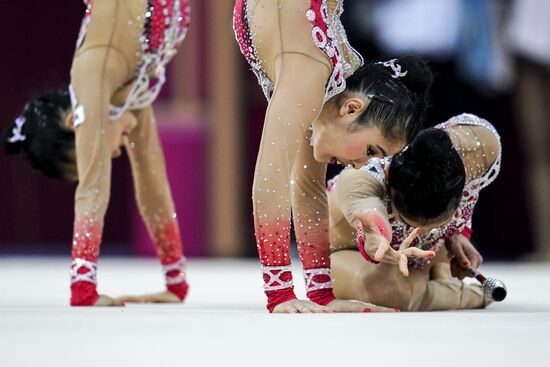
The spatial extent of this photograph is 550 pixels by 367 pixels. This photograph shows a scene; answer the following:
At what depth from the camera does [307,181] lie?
237 centimetres

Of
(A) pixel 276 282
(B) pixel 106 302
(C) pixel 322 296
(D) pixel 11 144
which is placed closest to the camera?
(A) pixel 276 282

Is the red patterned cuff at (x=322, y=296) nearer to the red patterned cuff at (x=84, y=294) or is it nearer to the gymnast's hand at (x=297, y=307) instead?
the gymnast's hand at (x=297, y=307)

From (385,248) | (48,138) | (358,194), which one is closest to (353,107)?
(358,194)

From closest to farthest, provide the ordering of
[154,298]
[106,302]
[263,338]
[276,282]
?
1. [263,338]
2. [276,282]
3. [106,302]
4. [154,298]

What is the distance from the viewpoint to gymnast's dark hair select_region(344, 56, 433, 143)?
83.9 inches

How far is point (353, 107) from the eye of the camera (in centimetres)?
216

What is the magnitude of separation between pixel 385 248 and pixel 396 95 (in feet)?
1.15

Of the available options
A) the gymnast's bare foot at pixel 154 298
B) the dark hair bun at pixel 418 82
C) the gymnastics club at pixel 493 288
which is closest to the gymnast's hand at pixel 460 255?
the gymnastics club at pixel 493 288

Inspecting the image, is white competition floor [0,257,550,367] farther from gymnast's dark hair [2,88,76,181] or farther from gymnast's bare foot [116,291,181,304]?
gymnast's dark hair [2,88,76,181]

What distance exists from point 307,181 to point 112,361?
1.10 m

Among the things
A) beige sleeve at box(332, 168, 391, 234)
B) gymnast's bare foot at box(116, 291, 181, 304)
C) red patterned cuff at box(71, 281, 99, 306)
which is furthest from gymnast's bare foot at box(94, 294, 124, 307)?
beige sleeve at box(332, 168, 391, 234)

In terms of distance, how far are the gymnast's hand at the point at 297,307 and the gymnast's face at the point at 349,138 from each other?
12.9 inches

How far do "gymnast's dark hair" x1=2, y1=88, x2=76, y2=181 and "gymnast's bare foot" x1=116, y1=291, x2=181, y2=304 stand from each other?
16.0 inches

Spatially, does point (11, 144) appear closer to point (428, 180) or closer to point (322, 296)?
point (322, 296)
